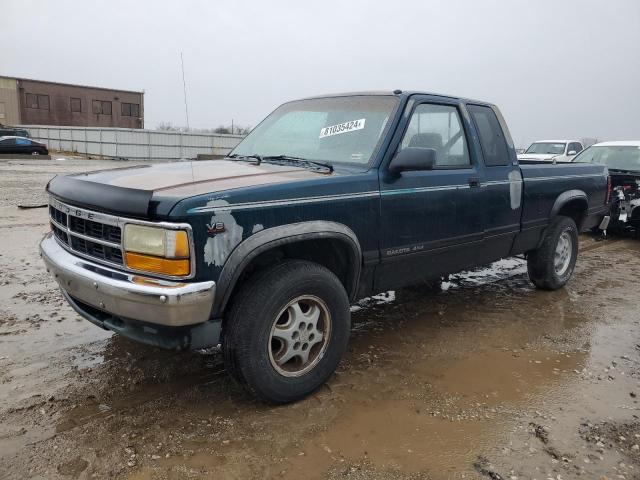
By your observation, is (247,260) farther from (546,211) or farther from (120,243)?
(546,211)

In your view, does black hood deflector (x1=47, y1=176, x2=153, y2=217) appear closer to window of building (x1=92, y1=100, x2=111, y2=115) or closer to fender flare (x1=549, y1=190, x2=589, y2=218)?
fender flare (x1=549, y1=190, x2=589, y2=218)

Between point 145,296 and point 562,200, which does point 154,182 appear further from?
point 562,200

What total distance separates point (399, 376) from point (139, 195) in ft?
6.80

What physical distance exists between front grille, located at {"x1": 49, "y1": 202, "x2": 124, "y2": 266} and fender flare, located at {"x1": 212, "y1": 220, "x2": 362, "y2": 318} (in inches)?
22.0

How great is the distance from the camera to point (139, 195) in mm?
2531

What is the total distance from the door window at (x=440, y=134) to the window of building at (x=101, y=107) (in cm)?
5994

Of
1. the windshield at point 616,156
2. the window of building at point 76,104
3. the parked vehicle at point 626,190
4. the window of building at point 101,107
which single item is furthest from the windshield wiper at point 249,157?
the window of building at point 76,104

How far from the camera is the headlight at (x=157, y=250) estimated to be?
8.04 feet

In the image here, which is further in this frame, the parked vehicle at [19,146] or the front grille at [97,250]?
the parked vehicle at [19,146]

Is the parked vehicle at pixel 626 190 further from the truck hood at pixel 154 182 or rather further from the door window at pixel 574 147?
the door window at pixel 574 147

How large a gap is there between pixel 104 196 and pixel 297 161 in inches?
55.5

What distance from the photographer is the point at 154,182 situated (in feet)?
9.36

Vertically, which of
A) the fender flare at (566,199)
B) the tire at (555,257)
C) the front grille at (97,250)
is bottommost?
the tire at (555,257)

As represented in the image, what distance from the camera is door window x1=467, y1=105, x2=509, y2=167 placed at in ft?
14.4
